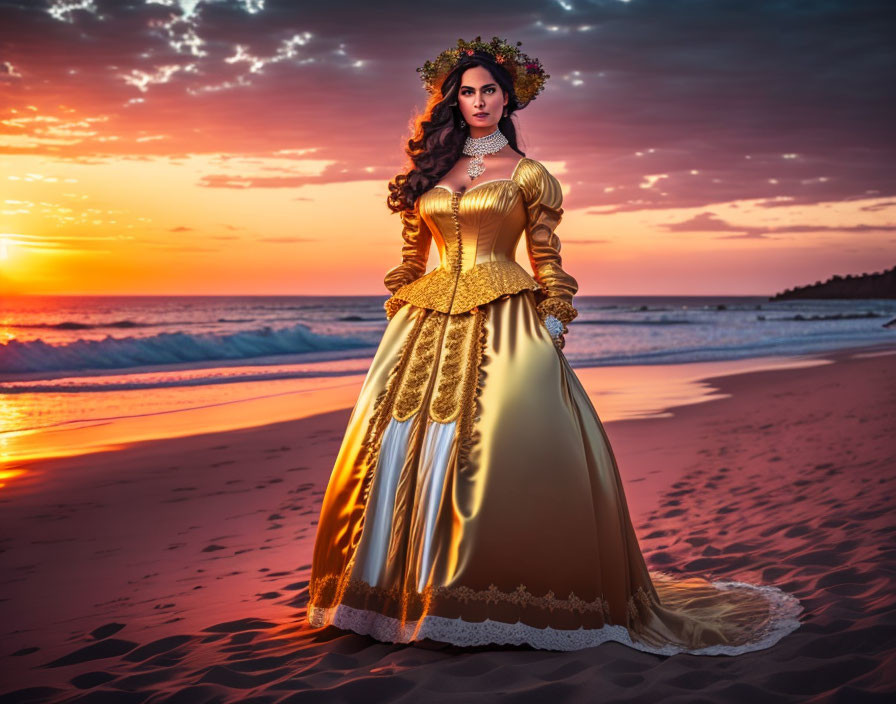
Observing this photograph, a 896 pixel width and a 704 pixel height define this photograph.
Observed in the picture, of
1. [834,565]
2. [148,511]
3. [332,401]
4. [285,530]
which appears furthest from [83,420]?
[834,565]

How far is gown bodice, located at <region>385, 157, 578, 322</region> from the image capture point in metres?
3.55

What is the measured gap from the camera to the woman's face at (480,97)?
3.70m

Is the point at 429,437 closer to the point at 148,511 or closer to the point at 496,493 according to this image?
Result: the point at 496,493

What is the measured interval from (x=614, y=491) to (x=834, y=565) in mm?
1718

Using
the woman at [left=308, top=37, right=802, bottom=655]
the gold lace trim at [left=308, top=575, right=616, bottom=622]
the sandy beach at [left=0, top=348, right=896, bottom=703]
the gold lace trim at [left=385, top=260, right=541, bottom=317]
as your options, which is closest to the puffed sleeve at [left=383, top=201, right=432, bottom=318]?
the woman at [left=308, top=37, right=802, bottom=655]

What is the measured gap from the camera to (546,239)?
3621mm

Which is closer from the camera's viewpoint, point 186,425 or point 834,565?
point 834,565

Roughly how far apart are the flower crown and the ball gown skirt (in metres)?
1.03

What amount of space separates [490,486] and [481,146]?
155 cm

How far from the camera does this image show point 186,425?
31.1ft

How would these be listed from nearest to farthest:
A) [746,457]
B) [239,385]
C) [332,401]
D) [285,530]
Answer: [285,530] < [746,457] < [332,401] < [239,385]

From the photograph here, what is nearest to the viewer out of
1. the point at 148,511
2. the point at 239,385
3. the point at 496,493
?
the point at 496,493

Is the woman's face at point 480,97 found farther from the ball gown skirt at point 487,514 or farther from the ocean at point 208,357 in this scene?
the ocean at point 208,357

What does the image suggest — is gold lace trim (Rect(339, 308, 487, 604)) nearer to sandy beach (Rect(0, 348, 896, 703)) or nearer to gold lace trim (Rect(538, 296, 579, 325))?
gold lace trim (Rect(538, 296, 579, 325))
